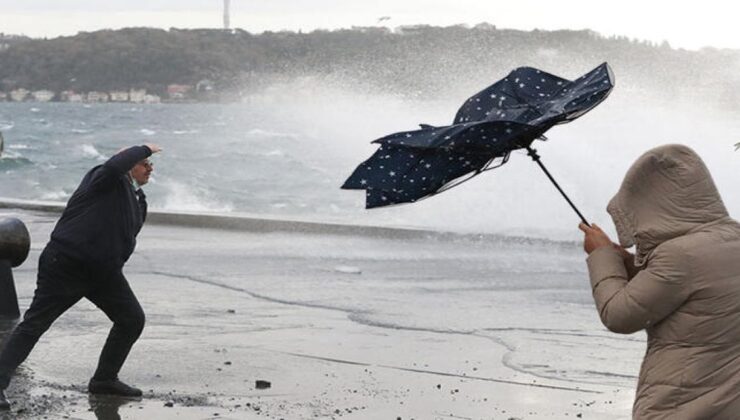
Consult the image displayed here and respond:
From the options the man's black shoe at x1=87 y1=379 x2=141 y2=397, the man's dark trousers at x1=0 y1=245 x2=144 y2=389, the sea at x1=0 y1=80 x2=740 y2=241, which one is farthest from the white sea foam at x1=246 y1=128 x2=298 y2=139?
the man's dark trousers at x1=0 y1=245 x2=144 y2=389

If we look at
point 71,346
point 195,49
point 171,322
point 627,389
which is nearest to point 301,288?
point 171,322

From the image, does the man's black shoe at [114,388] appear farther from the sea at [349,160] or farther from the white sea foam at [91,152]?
the white sea foam at [91,152]

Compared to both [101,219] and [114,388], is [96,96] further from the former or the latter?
[101,219]

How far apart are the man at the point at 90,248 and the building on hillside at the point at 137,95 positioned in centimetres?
12197

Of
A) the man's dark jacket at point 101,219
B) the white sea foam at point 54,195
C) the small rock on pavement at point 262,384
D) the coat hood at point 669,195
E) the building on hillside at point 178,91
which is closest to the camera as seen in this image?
the coat hood at point 669,195

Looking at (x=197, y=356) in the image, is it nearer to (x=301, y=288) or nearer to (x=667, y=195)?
(x=301, y=288)

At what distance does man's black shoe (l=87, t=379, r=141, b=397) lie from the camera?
7.86 meters

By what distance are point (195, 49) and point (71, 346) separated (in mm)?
108323

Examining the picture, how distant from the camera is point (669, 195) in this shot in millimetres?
4227

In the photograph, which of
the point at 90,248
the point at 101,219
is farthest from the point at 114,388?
the point at 101,219

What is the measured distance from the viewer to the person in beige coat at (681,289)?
4207 mm

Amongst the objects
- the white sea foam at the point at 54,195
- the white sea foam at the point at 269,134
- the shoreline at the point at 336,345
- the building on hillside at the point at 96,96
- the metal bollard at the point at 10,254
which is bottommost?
the building on hillside at the point at 96,96

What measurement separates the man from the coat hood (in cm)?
380

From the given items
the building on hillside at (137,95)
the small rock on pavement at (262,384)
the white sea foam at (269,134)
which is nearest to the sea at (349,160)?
the white sea foam at (269,134)
